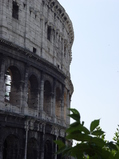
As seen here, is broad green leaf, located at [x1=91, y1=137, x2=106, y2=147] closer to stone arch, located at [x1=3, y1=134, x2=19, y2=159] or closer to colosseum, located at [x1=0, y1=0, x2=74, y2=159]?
colosseum, located at [x1=0, y1=0, x2=74, y2=159]

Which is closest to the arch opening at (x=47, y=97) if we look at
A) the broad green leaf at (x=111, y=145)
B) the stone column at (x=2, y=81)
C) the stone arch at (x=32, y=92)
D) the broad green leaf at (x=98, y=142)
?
the stone arch at (x=32, y=92)

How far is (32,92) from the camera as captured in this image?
23.9 m

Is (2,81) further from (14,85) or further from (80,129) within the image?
(80,129)

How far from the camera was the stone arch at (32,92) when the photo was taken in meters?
23.7

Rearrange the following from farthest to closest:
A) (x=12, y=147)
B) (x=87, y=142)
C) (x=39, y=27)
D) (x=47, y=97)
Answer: (x=47, y=97) → (x=39, y=27) → (x=12, y=147) → (x=87, y=142)

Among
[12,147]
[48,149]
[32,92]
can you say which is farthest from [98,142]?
[48,149]

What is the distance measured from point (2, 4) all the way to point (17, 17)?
5.57 ft

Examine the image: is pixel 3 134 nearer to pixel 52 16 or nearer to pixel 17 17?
pixel 17 17

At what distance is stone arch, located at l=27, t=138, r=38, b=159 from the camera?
2302cm

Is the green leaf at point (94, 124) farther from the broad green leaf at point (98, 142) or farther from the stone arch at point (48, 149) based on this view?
the stone arch at point (48, 149)

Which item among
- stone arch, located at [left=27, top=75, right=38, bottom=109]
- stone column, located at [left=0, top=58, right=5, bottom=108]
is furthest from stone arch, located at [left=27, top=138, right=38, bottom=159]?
stone column, located at [left=0, top=58, right=5, bottom=108]

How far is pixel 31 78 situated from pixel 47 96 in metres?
2.56

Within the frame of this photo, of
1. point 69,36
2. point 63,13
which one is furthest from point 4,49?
point 69,36

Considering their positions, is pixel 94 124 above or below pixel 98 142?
above
